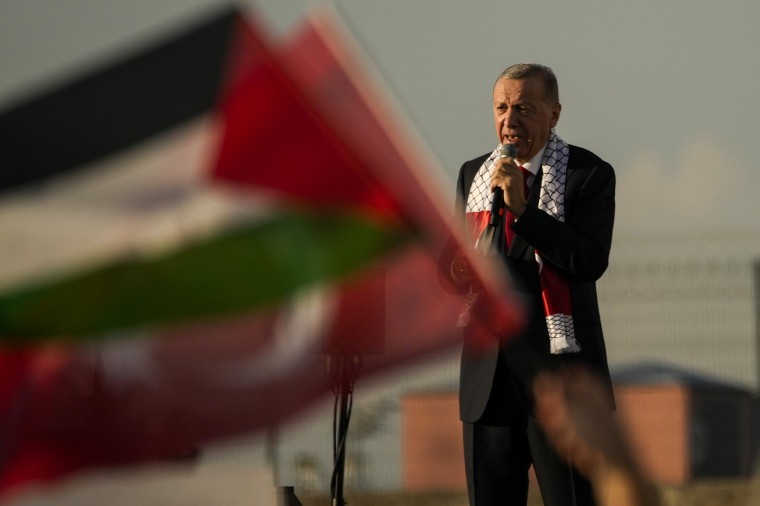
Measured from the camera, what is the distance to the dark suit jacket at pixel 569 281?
4645mm

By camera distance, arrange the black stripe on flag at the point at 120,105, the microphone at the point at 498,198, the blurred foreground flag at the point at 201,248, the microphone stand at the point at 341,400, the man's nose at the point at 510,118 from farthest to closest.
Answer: the man's nose at the point at 510,118, the microphone at the point at 498,198, the microphone stand at the point at 341,400, the black stripe on flag at the point at 120,105, the blurred foreground flag at the point at 201,248

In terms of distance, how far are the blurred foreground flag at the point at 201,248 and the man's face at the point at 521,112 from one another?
4.93ft

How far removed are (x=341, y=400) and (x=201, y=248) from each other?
1254 millimetres

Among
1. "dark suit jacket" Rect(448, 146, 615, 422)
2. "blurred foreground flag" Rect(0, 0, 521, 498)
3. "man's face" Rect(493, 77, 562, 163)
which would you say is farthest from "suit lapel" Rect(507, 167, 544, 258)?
"blurred foreground flag" Rect(0, 0, 521, 498)

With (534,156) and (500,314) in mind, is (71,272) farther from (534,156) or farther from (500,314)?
(534,156)

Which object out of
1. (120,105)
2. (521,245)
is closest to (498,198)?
(521,245)

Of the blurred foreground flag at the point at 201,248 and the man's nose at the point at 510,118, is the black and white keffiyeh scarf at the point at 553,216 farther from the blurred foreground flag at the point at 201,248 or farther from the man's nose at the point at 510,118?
the blurred foreground flag at the point at 201,248

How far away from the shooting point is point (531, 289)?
475 centimetres

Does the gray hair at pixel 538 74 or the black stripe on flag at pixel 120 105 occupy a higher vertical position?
the gray hair at pixel 538 74

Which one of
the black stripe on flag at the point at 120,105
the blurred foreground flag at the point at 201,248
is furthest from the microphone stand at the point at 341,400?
the black stripe on flag at the point at 120,105

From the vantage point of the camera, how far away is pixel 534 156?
4824 mm

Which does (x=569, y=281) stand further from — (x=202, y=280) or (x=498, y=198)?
(x=202, y=280)

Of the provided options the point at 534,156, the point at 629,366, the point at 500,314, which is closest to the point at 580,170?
the point at 534,156

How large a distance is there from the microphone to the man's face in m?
0.07
